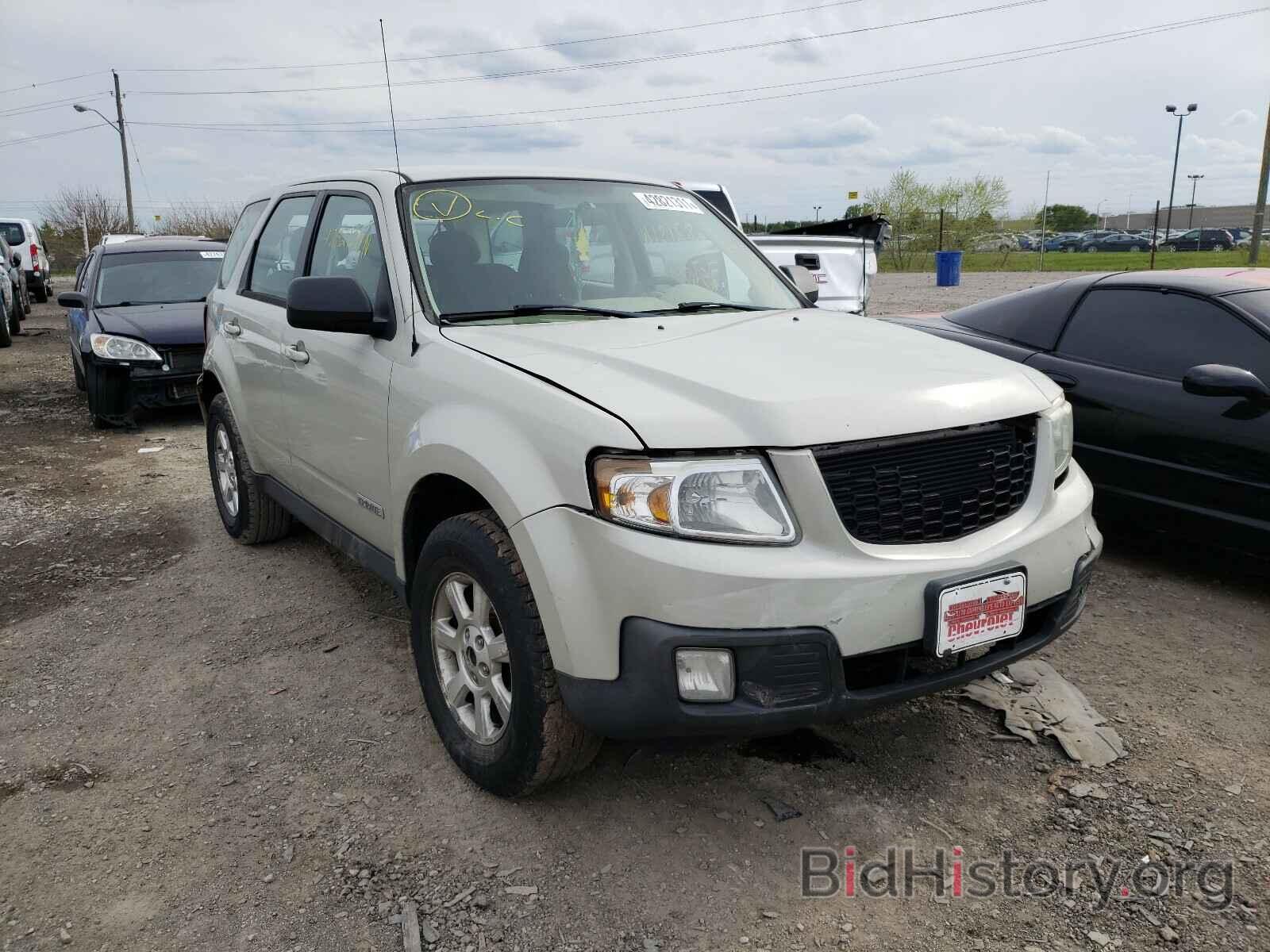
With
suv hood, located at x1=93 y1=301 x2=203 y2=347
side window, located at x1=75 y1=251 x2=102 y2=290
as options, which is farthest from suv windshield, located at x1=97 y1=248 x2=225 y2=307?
suv hood, located at x1=93 y1=301 x2=203 y2=347

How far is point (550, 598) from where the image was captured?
2402 mm

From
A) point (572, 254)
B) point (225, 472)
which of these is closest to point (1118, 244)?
point (225, 472)

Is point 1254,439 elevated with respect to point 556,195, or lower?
lower

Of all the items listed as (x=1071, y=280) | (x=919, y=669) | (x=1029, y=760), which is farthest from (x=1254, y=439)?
(x=919, y=669)

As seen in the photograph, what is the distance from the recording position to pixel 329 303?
3141mm

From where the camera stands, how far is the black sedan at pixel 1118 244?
53.4 m

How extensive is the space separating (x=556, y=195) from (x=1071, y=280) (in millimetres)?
3047

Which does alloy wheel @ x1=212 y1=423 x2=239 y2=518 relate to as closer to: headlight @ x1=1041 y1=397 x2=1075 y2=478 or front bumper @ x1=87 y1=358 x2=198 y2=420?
front bumper @ x1=87 y1=358 x2=198 y2=420

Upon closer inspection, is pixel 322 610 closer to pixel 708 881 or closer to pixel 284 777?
pixel 284 777

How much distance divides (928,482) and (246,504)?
3.78m

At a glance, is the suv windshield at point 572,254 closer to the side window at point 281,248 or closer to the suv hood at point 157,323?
the side window at point 281,248

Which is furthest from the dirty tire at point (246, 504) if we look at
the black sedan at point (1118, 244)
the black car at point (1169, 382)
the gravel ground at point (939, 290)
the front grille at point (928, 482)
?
the black sedan at point (1118, 244)

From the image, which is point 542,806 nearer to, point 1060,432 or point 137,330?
point 1060,432

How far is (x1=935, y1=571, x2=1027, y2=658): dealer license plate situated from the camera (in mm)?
2402
